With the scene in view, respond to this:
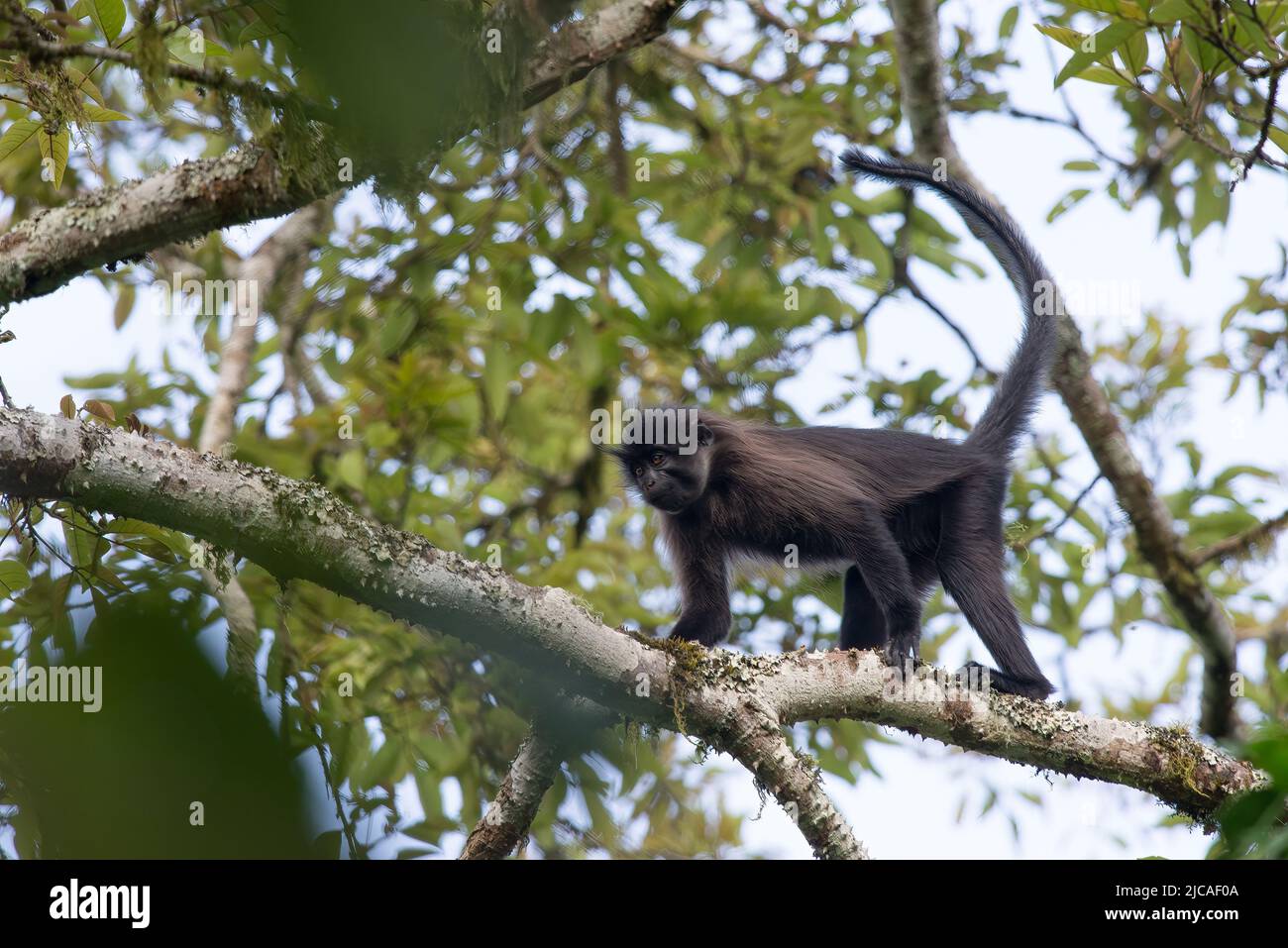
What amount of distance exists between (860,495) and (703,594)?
1065 millimetres

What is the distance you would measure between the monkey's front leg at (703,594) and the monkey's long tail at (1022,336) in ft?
5.61

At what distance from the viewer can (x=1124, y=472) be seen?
6973mm

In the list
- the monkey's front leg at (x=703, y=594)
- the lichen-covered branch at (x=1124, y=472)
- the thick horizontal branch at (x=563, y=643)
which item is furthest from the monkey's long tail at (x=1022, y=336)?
the thick horizontal branch at (x=563, y=643)

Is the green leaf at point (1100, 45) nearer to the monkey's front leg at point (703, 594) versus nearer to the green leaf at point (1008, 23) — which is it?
the green leaf at point (1008, 23)

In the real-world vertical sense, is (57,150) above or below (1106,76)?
below

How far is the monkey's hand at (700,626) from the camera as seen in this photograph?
20.7 feet

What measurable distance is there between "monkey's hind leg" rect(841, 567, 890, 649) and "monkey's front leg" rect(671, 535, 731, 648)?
0.71m

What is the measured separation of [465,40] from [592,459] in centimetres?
560

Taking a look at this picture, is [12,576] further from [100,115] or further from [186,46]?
[186,46]

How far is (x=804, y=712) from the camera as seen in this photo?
14.3ft

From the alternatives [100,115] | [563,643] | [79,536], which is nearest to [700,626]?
[563,643]

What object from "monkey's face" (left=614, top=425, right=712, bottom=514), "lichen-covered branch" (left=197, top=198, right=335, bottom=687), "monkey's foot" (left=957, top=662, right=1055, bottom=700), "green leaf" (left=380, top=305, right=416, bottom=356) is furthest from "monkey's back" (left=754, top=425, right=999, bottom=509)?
"lichen-covered branch" (left=197, top=198, right=335, bottom=687)

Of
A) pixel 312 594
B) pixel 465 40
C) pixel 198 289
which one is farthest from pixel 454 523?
pixel 465 40

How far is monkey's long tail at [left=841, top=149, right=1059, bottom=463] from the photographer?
21.4ft
